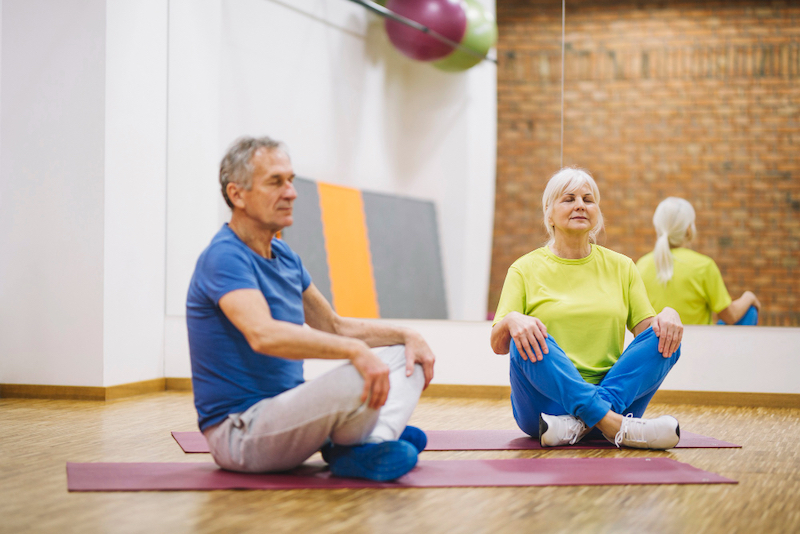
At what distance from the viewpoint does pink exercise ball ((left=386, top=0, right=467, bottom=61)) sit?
179 inches

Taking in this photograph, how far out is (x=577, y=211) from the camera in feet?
8.56

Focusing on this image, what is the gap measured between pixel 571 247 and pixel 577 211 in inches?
5.9

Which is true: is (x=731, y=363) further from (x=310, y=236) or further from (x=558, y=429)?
(x=310, y=236)

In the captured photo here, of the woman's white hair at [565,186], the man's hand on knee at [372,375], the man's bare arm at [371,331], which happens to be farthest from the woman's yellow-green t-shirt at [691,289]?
the man's hand on knee at [372,375]

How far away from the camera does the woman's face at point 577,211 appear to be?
261 centimetres

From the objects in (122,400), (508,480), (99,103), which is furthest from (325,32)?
(508,480)

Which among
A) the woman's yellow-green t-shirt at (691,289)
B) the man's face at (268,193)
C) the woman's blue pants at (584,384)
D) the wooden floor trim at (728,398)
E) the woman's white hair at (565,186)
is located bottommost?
the wooden floor trim at (728,398)

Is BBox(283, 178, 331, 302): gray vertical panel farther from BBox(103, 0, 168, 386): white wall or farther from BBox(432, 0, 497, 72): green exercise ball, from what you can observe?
BBox(432, 0, 497, 72): green exercise ball

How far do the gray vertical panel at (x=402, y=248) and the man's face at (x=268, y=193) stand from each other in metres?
2.79

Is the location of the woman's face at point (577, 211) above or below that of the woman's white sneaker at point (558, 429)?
above

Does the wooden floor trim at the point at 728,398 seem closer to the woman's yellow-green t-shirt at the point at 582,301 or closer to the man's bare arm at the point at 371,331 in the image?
the woman's yellow-green t-shirt at the point at 582,301

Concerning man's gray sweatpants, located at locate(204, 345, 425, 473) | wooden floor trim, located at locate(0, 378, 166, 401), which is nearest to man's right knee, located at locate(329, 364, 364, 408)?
man's gray sweatpants, located at locate(204, 345, 425, 473)

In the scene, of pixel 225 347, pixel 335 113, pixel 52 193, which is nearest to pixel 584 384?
pixel 225 347

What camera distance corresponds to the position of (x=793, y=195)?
421 centimetres
